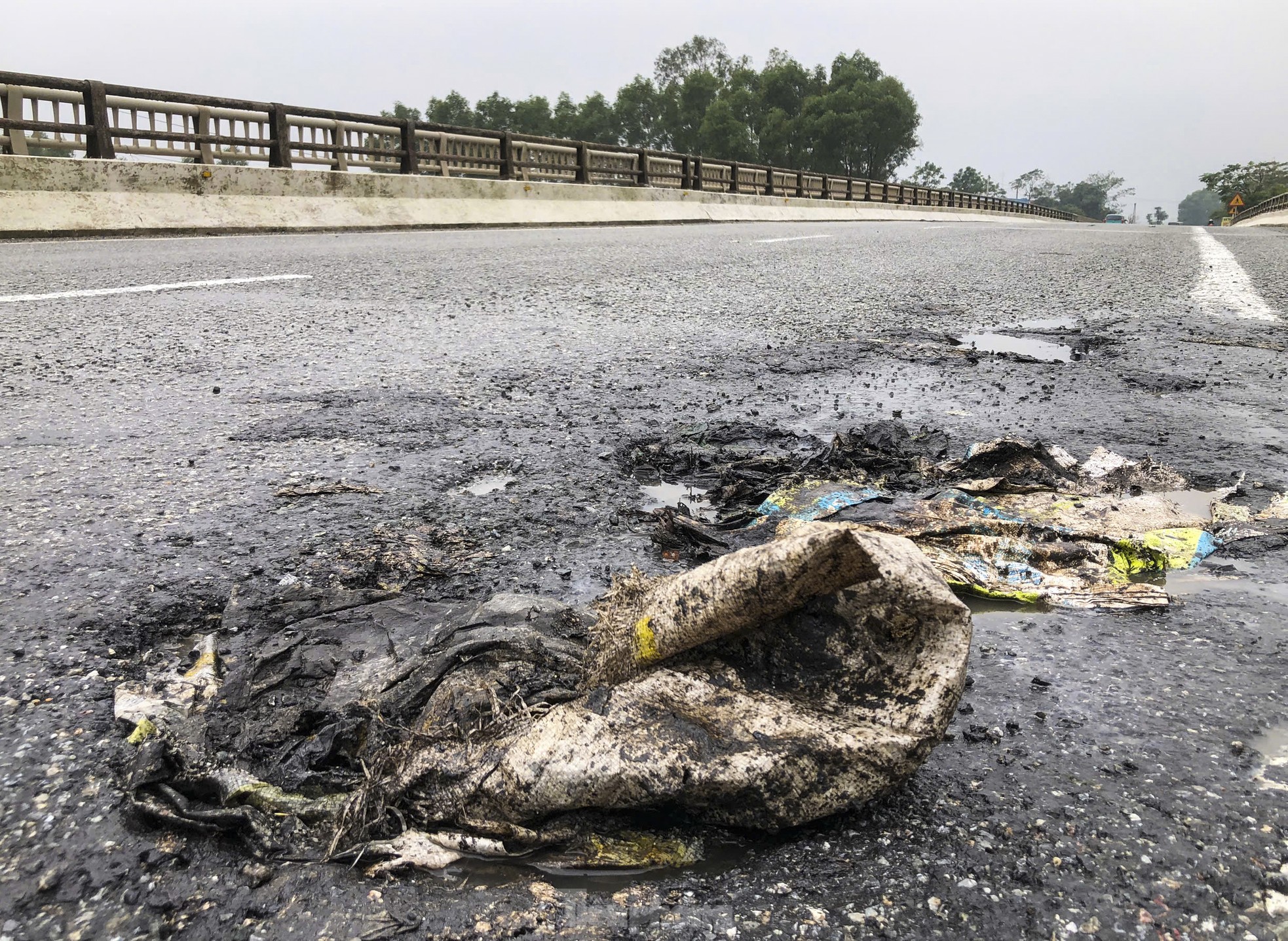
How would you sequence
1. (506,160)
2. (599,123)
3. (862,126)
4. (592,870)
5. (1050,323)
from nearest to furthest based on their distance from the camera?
(592,870) → (1050,323) → (506,160) → (862,126) → (599,123)

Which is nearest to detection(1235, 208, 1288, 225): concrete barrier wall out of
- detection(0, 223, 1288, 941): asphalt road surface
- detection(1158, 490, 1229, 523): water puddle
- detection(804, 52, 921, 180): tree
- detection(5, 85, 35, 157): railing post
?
detection(0, 223, 1288, 941): asphalt road surface

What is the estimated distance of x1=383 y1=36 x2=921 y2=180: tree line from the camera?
303 ft

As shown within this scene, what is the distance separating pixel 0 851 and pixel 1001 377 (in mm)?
3544

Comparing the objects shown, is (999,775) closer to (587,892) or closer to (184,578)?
(587,892)

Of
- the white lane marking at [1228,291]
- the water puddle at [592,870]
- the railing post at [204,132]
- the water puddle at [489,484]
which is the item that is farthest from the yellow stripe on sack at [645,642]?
the railing post at [204,132]

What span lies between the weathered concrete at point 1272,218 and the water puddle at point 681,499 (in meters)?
39.9

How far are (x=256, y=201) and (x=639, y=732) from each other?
37.8ft

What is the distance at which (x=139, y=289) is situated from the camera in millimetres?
5445

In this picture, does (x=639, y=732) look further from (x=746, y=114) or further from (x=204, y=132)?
(x=746, y=114)

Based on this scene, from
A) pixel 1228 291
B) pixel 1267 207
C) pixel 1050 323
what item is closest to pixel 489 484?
pixel 1050 323

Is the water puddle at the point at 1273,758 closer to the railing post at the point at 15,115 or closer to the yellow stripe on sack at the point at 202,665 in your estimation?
the yellow stripe on sack at the point at 202,665

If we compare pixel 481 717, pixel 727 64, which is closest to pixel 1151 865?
pixel 481 717

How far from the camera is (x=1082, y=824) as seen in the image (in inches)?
47.4

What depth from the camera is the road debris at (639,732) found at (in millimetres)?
1201
